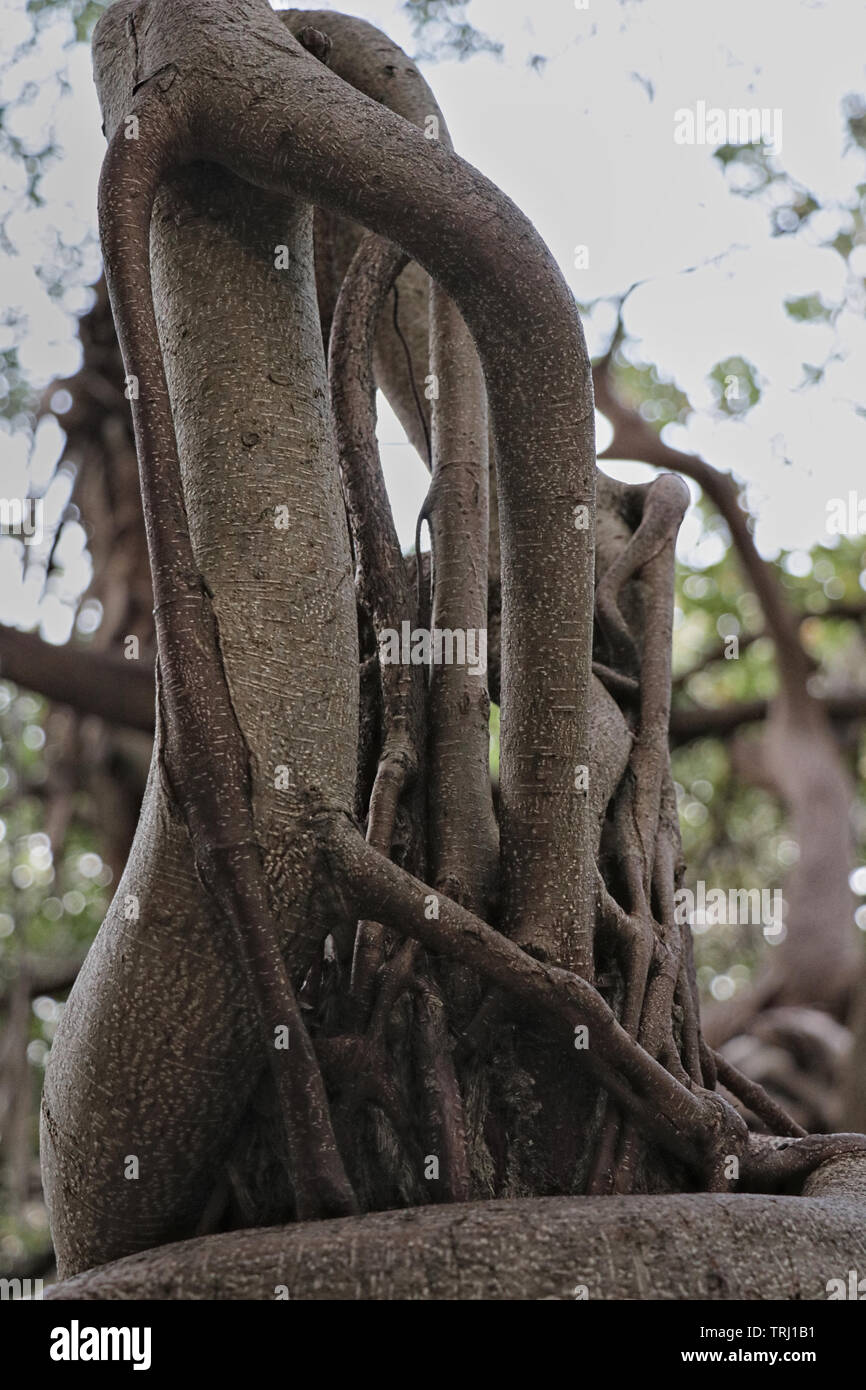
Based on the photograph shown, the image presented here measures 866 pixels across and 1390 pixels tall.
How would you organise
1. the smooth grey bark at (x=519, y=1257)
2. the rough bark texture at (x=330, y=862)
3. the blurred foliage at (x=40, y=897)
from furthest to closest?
the blurred foliage at (x=40, y=897), the rough bark texture at (x=330, y=862), the smooth grey bark at (x=519, y=1257)

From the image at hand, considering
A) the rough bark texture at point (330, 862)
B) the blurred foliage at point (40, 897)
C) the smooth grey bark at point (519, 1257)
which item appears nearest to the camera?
the smooth grey bark at point (519, 1257)

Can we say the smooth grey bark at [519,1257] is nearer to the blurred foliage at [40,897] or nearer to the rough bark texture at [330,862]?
the rough bark texture at [330,862]

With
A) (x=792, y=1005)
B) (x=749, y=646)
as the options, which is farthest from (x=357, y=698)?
(x=749, y=646)

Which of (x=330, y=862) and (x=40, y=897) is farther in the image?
(x=40, y=897)

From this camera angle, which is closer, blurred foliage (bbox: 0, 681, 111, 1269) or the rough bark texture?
the rough bark texture

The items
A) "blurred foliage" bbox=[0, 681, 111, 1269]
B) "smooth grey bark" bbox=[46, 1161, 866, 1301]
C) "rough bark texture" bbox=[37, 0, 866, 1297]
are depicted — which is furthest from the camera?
"blurred foliage" bbox=[0, 681, 111, 1269]

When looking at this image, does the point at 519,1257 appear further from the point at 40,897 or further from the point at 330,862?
the point at 40,897

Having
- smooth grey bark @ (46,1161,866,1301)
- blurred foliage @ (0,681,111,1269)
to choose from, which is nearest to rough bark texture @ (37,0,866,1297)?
smooth grey bark @ (46,1161,866,1301)

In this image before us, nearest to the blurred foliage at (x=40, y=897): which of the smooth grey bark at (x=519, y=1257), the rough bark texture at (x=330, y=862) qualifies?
the rough bark texture at (x=330, y=862)

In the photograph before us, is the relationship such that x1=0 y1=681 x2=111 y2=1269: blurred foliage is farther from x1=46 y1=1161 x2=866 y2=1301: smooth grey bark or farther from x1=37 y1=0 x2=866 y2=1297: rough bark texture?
x1=46 y1=1161 x2=866 y2=1301: smooth grey bark

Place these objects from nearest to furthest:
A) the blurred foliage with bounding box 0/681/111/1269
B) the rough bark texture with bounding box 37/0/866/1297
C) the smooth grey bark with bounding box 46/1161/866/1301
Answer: the smooth grey bark with bounding box 46/1161/866/1301, the rough bark texture with bounding box 37/0/866/1297, the blurred foliage with bounding box 0/681/111/1269

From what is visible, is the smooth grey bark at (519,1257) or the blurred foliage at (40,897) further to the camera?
the blurred foliage at (40,897)

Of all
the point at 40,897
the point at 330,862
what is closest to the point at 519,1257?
the point at 330,862

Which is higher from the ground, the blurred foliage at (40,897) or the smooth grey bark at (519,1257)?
the blurred foliage at (40,897)
